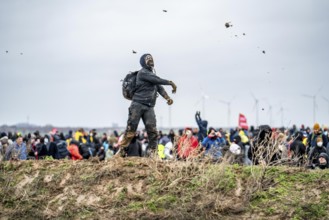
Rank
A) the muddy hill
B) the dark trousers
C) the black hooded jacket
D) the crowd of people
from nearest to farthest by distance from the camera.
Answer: the muddy hill < the crowd of people < the black hooded jacket < the dark trousers

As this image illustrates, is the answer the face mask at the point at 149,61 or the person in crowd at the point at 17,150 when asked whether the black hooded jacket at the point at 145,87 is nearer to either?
the face mask at the point at 149,61

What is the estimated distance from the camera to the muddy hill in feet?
49.4

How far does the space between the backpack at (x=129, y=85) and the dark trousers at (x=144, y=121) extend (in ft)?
1.07

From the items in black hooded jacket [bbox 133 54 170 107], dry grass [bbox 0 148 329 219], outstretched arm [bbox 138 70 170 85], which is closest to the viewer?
dry grass [bbox 0 148 329 219]

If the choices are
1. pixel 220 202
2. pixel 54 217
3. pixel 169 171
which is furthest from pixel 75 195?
pixel 220 202

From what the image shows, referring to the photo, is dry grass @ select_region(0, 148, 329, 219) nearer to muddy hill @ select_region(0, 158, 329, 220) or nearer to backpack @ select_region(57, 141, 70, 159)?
muddy hill @ select_region(0, 158, 329, 220)

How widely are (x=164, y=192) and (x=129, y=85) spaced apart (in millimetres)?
3649

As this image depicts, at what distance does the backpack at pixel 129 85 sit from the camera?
60.8 feet

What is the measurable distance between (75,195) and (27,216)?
1018 mm

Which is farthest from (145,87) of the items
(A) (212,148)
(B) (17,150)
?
(B) (17,150)

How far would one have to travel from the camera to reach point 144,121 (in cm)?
1848

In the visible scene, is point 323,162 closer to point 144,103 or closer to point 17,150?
point 144,103

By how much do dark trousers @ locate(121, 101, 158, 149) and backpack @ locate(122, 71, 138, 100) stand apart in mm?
326

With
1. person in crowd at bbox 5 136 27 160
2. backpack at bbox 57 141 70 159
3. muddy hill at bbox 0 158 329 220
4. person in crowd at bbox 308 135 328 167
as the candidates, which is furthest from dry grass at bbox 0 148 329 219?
backpack at bbox 57 141 70 159
